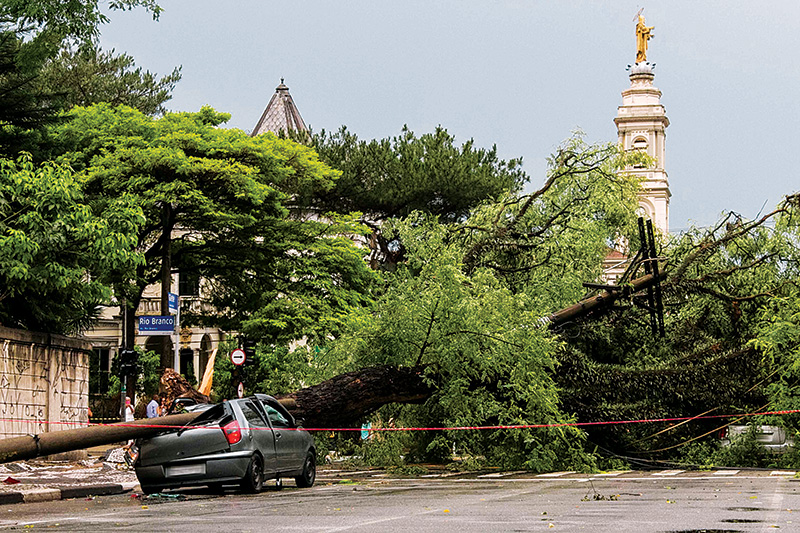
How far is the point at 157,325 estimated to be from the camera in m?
34.0

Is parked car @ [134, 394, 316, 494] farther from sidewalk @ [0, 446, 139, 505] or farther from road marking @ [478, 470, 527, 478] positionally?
road marking @ [478, 470, 527, 478]

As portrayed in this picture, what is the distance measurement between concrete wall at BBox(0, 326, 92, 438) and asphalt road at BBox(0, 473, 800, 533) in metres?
7.95

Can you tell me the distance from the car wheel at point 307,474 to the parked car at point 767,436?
27.1ft

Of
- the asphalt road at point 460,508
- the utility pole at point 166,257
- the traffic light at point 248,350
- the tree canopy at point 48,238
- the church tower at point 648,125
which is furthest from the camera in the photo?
the church tower at point 648,125

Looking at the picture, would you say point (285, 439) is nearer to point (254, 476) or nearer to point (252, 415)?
point (252, 415)

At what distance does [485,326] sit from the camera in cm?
2036

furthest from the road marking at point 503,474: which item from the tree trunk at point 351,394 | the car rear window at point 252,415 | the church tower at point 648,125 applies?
the church tower at point 648,125

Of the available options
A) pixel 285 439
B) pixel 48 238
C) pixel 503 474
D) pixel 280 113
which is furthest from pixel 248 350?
pixel 280 113

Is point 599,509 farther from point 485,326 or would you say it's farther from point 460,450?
point 460,450

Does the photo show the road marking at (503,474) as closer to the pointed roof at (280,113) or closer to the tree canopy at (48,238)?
the tree canopy at (48,238)

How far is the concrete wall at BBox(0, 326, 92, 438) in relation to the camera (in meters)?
24.2

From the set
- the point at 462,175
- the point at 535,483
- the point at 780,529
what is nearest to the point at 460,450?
the point at 535,483

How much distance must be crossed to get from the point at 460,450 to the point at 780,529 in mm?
12536

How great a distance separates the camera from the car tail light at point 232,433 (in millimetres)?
16328
